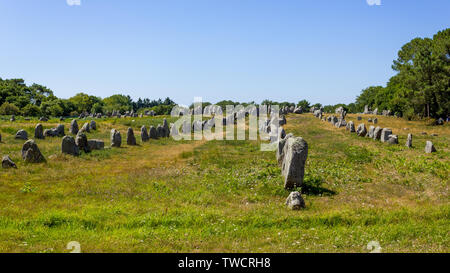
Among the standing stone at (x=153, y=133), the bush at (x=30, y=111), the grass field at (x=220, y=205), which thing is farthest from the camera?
the bush at (x=30, y=111)

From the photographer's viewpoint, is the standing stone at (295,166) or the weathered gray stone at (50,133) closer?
the standing stone at (295,166)

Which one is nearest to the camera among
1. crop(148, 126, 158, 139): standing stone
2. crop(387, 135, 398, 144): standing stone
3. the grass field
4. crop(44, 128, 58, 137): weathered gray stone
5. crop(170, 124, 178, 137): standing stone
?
the grass field

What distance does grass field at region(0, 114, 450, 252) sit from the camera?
10570 mm

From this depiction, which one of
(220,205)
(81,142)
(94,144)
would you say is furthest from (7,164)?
(220,205)

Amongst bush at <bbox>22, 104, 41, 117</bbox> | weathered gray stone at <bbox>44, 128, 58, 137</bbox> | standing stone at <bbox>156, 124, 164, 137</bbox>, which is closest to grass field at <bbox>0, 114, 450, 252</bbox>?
weathered gray stone at <bbox>44, 128, 58, 137</bbox>

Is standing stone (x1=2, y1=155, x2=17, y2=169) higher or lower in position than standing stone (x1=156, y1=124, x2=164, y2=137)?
lower

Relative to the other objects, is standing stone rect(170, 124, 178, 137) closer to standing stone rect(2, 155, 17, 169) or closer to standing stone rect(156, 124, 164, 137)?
standing stone rect(156, 124, 164, 137)

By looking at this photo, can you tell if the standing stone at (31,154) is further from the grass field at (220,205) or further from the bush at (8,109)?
the bush at (8,109)

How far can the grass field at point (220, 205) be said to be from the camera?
10570mm

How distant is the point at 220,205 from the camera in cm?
1496

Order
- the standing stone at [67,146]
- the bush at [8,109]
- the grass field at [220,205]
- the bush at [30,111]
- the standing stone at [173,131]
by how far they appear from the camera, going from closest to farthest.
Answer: the grass field at [220,205] < the standing stone at [67,146] < the standing stone at [173,131] < the bush at [8,109] < the bush at [30,111]

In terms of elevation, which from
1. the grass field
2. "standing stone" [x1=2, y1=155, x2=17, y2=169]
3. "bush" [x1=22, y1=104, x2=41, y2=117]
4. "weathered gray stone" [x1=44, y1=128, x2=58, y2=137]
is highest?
"bush" [x1=22, y1=104, x2=41, y2=117]

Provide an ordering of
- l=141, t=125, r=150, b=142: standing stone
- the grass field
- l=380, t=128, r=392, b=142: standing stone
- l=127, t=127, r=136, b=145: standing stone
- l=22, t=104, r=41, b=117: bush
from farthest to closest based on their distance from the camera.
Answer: l=22, t=104, r=41, b=117: bush
l=141, t=125, r=150, b=142: standing stone
l=127, t=127, r=136, b=145: standing stone
l=380, t=128, r=392, b=142: standing stone
the grass field

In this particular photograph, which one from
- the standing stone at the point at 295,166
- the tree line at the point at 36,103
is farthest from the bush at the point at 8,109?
the standing stone at the point at 295,166
